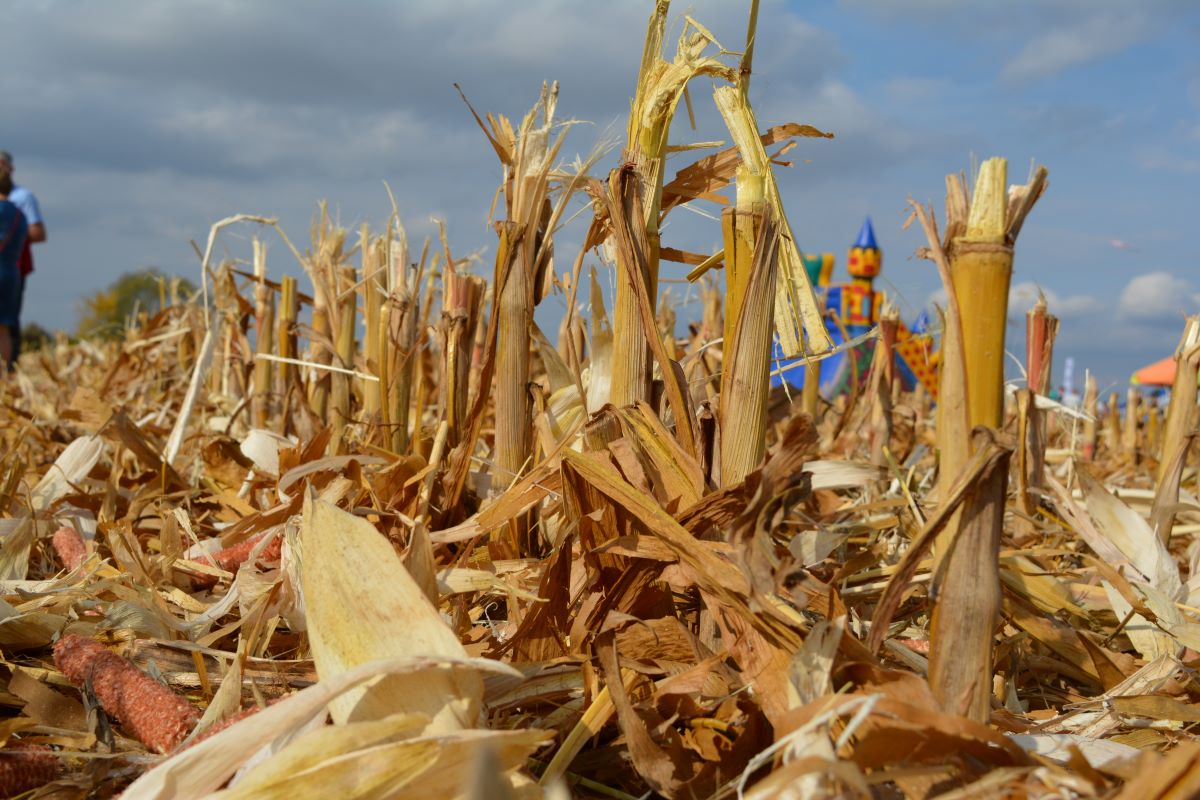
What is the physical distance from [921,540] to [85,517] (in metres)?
1.80

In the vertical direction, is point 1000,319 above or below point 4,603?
above

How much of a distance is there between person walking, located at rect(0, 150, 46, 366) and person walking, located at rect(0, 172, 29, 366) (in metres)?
0.04

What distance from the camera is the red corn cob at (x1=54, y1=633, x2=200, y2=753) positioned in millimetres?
978

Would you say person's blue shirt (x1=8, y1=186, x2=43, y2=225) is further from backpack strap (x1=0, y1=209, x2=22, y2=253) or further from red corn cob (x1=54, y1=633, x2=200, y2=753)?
red corn cob (x1=54, y1=633, x2=200, y2=753)

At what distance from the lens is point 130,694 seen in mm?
1020

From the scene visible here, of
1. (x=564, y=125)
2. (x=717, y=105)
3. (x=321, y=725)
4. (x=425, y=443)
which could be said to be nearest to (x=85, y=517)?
(x=425, y=443)

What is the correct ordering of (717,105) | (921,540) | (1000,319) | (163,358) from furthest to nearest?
(163,358) → (717,105) → (1000,319) → (921,540)

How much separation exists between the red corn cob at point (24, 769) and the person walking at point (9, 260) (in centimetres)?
635

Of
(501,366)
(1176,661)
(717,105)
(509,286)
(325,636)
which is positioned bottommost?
(1176,661)

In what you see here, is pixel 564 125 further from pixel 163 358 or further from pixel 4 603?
pixel 163 358

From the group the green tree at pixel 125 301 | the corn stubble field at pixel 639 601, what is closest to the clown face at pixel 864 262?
the green tree at pixel 125 301

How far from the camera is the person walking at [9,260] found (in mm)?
6422

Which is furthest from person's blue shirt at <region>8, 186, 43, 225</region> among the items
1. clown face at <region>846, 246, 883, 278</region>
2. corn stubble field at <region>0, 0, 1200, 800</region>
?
clown face at <region>846, 246, 883, 278</region>

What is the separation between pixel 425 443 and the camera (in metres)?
1.88
